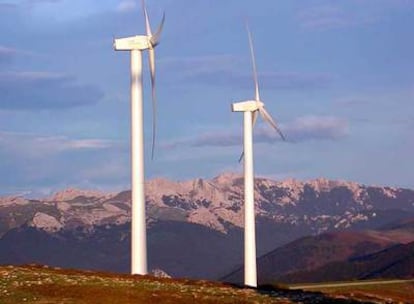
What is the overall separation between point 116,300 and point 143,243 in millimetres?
14714

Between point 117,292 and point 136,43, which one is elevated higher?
point 136,43

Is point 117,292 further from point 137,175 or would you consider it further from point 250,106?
point 250,106

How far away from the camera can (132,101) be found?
9512 centimetres

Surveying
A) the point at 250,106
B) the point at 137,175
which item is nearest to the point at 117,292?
the point at 137,175

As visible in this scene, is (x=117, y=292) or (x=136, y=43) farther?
(x=136, y=43)

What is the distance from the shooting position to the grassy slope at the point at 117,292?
262 ft

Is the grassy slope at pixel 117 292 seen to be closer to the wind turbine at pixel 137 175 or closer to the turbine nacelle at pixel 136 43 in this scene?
the wind turbine at pixel 137 175

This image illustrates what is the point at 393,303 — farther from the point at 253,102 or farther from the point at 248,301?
the point at 253,102

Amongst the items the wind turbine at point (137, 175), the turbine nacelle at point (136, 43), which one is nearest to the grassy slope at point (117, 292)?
the wind turbine at point (137, 175)

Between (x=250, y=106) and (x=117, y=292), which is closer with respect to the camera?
(x=117, y=292)

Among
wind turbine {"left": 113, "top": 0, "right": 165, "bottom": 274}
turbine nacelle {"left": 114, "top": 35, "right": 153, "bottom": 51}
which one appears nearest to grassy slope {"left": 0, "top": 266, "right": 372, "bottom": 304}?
wind turbine {"left": 113, "top": 0, "right": 165, "bottom": 274}

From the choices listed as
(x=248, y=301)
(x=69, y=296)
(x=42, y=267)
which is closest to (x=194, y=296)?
(x=248, y=301)

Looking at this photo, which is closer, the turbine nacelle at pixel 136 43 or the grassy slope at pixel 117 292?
the grassy slope at pixel 117 292

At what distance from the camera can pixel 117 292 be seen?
83.3 m
